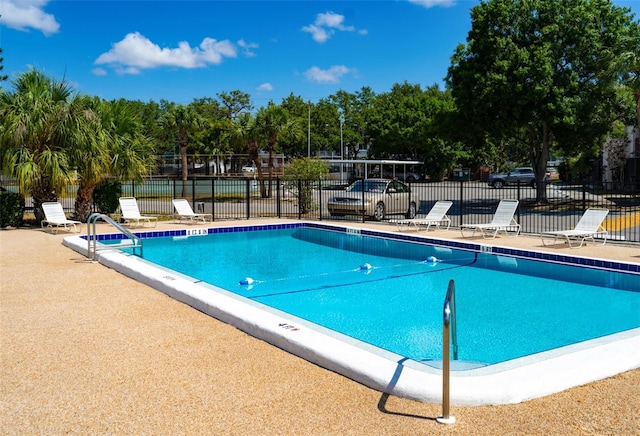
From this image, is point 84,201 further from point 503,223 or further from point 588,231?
point 588,231

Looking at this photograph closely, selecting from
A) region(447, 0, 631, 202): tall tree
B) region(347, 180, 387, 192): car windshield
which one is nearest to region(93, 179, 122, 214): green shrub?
region(347, 180, 387, 192): car windshield

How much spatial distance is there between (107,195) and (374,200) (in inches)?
364

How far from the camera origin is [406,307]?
8922 millimetres

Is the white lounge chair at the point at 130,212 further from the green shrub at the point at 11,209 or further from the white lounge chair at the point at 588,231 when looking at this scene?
the white lounge chair at the point at 588,231

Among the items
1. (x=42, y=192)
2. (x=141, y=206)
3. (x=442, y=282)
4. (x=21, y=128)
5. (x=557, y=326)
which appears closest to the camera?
(x=557, y=326)

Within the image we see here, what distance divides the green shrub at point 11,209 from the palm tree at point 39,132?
0.46m

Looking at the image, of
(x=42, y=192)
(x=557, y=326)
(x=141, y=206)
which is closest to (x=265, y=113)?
(x=141, y=206)

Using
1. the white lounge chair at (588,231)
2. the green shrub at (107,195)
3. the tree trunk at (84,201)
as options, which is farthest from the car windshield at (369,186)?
the tree trunk at (84,201)

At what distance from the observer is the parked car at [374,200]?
65.6 ft

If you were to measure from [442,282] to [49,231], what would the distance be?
11.9m

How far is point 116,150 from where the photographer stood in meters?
18.9

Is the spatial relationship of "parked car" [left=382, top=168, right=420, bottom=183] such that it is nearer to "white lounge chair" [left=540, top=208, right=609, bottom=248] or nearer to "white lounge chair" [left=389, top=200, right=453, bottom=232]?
"white lounge chair" [left=389, top=200, right=453, bottom=232]

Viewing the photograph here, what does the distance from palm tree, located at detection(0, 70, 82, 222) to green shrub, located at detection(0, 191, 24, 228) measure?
1.52 feet

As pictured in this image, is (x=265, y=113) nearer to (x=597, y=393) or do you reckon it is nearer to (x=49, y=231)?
(x=49, y=231)
